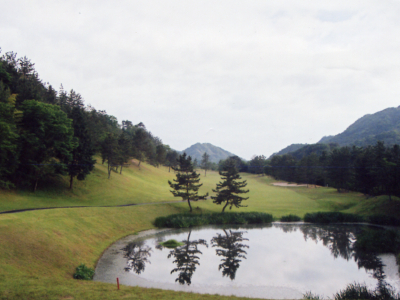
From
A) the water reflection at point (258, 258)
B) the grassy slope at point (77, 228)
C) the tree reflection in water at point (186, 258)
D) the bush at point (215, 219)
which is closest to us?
the grassy slope at point (77, 228)

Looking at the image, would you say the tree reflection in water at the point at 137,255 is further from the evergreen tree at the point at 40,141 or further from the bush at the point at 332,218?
the bush at the point at 332,218

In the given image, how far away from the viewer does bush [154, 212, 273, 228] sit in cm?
5412

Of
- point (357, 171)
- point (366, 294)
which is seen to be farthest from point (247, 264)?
point (357, 171)

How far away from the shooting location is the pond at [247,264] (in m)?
26.7

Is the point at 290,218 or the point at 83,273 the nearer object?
the point at 83,273

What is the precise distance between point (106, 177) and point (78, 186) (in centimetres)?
1205

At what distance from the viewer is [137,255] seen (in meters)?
35.5

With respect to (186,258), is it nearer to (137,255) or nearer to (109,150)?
(137,255)

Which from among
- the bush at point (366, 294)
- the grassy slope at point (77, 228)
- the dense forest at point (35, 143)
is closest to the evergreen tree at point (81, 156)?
the dense forest at point (35, 143)

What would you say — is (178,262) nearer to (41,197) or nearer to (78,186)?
(41,197)

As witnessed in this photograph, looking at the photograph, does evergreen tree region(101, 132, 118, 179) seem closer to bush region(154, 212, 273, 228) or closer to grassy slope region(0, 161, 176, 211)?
grassy slope region(0, 161, 176, 211)

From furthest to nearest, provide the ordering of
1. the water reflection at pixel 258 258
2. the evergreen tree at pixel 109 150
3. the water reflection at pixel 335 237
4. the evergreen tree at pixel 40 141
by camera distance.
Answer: the evergreen tree at pixel 109 150, the evergreen tree at pixel 40 141, the water reflection at pixel 335 237, the water reflection at pixel 258 258

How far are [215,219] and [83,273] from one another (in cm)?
3557

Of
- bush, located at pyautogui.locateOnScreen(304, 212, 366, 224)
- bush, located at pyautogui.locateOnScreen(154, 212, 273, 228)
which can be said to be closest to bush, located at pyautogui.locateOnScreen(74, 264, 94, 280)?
bush, located at pyautogui.locateOnScreen(154, 212, 273, 228)
